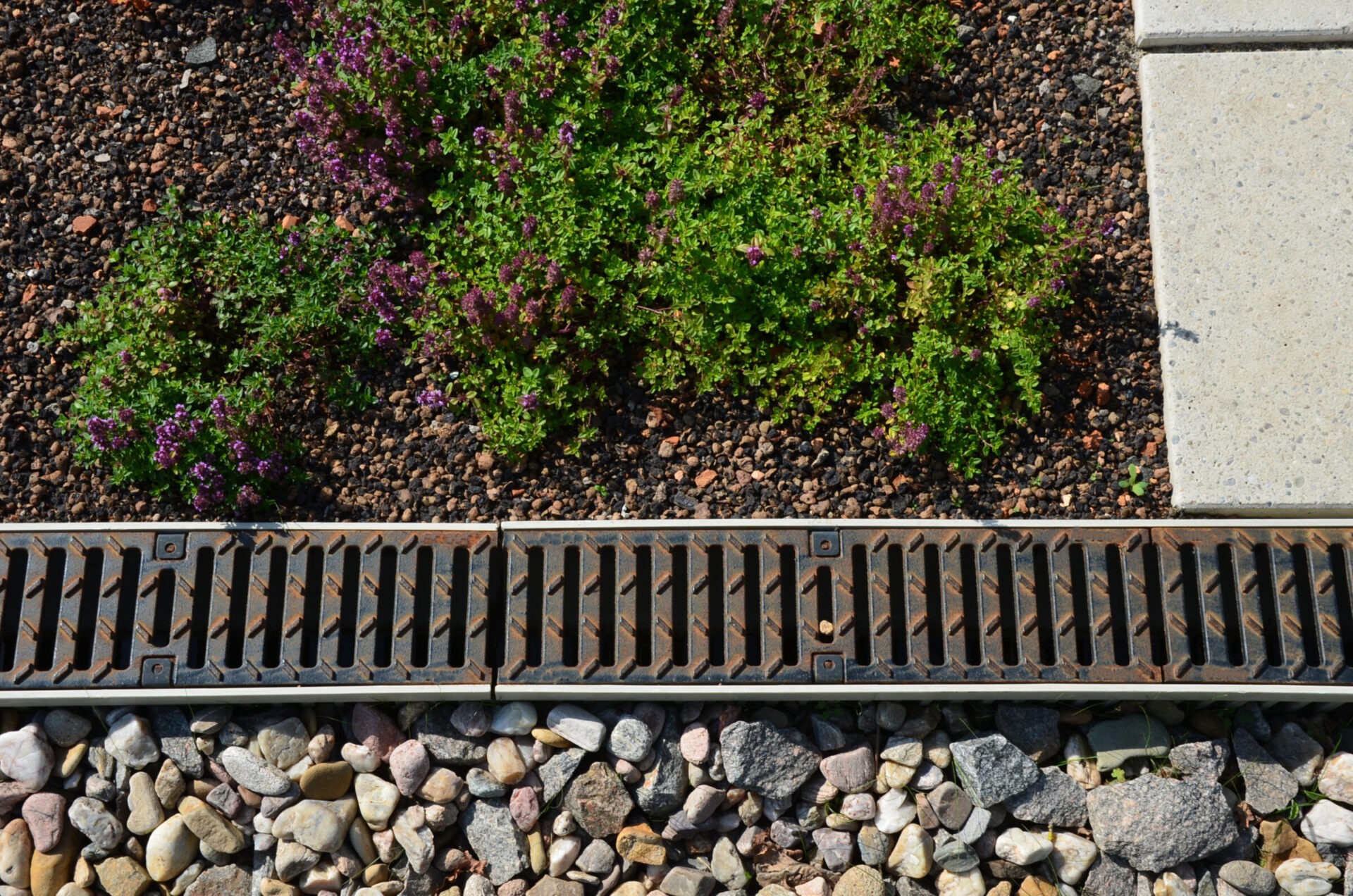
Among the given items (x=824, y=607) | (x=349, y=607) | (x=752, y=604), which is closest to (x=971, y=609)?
(x=824, y=607)

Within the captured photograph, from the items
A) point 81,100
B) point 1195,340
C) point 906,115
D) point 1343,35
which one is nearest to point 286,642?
point 81,100

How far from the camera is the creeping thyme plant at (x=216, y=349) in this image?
12.3 feet

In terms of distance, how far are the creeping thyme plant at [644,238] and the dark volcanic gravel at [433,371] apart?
137 mm

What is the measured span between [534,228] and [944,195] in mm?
1456

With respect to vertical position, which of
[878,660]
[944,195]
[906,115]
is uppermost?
[906,115]

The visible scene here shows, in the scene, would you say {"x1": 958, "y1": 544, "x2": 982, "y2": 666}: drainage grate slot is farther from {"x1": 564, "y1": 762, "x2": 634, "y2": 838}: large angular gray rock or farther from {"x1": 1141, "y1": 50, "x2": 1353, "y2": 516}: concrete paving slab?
{"x1": 564, "y1": 762, "x2": 634, "y2": 838}: large angular gray rock

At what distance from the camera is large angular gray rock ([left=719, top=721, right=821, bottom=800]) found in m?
3.58

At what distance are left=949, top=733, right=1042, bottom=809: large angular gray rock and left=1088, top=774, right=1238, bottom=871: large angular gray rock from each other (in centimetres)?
27

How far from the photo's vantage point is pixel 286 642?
361cm

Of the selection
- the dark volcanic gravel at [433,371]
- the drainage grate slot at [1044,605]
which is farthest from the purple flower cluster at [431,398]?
the drainage grate slot at [1044,605]

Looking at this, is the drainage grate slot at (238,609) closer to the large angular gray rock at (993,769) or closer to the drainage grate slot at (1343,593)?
the large angular gray rock at (993,769)

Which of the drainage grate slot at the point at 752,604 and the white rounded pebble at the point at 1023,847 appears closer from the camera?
the white rounded pebble at the point at 1023,847

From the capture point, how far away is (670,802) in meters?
3.60

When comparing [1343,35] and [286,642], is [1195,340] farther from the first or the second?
[286,642]
